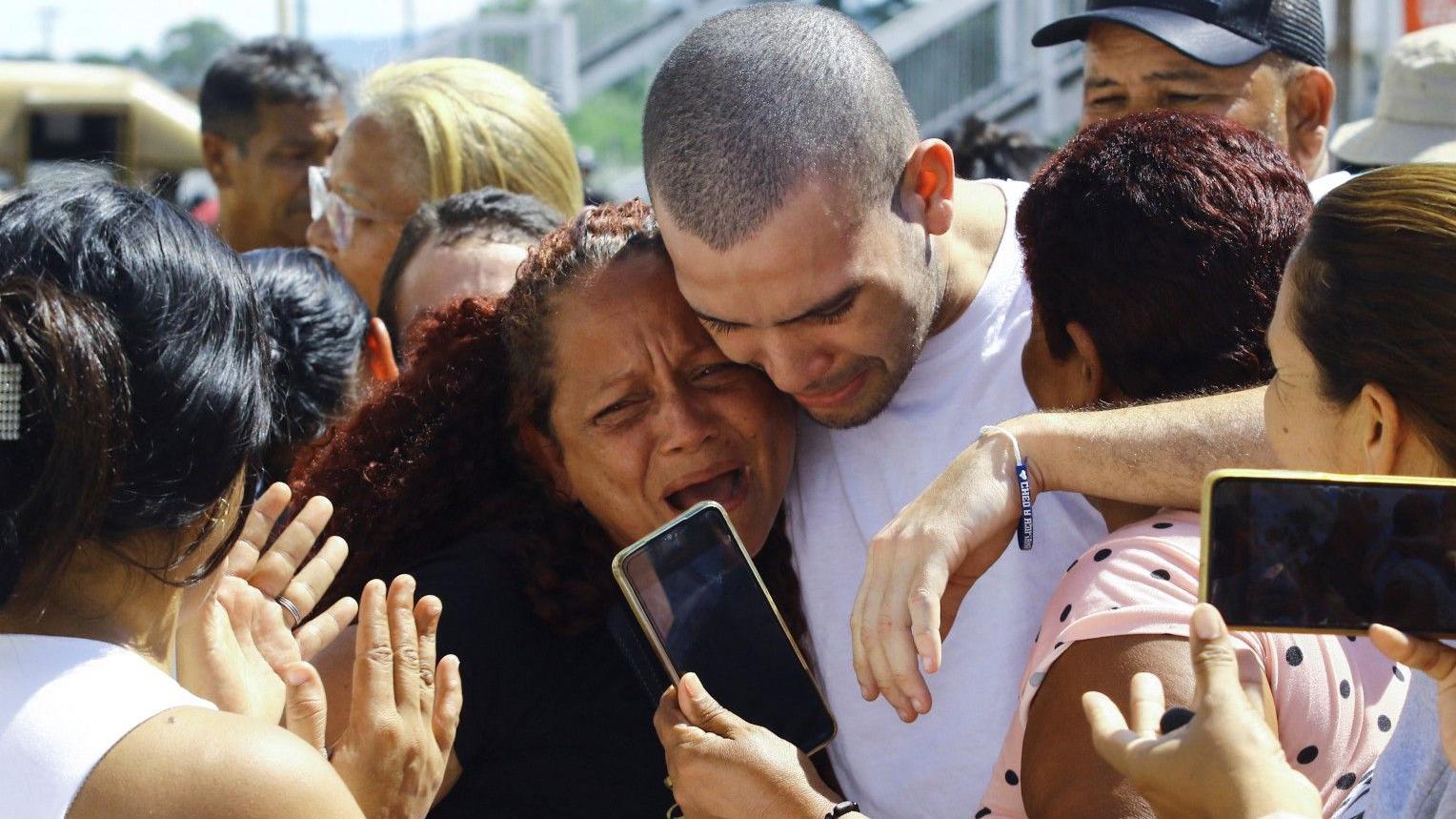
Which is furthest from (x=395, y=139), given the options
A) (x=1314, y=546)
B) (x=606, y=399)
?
(x=1314, y=546)

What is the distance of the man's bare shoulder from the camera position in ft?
5.60

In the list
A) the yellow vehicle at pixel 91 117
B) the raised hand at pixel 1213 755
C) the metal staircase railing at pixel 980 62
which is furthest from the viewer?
the metal staircase railing at pixel 980 62

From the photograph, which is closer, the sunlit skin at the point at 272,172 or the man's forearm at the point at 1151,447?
the man's forearm at the point at 1151,447

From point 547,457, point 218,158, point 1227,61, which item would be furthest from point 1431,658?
point 218,158

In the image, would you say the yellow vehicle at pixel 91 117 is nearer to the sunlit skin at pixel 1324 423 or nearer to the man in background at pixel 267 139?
the man in background at pixel 267 139

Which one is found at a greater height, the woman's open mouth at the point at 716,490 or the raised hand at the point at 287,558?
the raised hand at the point at 287,558

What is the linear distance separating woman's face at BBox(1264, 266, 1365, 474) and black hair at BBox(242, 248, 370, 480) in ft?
7.18

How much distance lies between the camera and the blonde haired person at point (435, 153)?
4574 millimetres

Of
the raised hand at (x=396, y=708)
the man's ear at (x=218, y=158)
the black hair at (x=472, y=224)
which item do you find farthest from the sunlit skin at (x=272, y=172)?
the raised hand at (x=396, y=708)

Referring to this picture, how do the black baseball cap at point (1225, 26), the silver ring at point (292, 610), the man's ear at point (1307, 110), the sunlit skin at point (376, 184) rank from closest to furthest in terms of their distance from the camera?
the silver ring at point (292, 610), the black baseball cap at point (1225, 26), the man's ear at point (1307, 110), the sunlit skin at point (376, 184)

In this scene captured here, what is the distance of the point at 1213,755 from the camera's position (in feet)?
5.00

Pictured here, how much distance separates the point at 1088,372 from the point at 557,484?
3.33 feet

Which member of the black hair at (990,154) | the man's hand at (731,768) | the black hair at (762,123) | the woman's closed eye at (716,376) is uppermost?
the black hair at (762,123)

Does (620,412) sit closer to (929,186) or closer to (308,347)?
(929,186)
